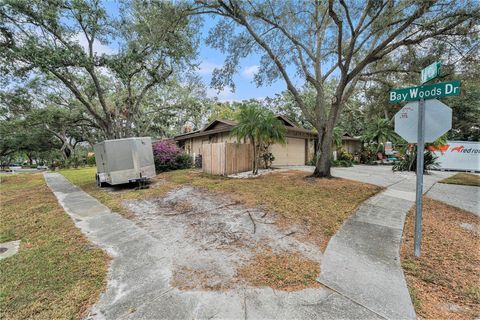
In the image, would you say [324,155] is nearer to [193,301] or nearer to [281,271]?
[281,271]

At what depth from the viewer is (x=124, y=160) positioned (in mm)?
8648

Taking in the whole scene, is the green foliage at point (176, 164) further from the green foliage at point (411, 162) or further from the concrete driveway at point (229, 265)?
the green foliage at point (411, 162)

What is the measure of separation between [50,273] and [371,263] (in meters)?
4.60

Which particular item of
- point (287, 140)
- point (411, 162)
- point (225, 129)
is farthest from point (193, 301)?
point (411, 162)

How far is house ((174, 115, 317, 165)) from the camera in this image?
48.8 feet

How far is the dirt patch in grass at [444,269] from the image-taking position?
2212 mm

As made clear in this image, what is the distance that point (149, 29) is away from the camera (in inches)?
362

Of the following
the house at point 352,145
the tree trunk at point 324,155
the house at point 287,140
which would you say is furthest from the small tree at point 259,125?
the house at point 352,145

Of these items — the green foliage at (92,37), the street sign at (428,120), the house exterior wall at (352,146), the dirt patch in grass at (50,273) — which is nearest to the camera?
the dirt patch in grass at (50,273)

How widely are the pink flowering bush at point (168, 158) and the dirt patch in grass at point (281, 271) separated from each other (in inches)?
481

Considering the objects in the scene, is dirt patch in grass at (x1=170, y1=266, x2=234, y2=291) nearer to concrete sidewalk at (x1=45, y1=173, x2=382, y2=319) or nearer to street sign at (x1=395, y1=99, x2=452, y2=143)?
concrete sidewalk at (x1=45, y1=173, x2=382, y2=319)

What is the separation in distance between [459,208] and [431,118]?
456cm

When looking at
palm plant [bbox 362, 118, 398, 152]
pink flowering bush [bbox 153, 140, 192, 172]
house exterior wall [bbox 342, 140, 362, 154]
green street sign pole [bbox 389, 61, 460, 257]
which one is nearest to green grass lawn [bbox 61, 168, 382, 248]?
green street sign pole [bbox 389, 61, 460, 257]

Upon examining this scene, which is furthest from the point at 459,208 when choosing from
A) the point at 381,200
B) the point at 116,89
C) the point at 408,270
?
the point at 116,89
